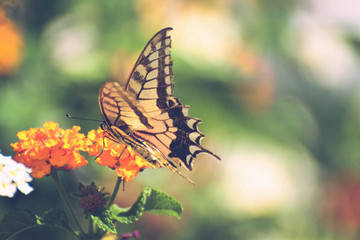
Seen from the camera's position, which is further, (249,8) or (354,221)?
(249,8)

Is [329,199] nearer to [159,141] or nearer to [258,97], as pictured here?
[258,97]

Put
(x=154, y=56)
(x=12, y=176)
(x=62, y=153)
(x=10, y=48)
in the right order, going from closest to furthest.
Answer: (x=12, y=176) → (x=62, y=153) → (x=154, y=56) → (x=10, y=48)

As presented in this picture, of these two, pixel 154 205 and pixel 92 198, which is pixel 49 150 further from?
pixel 154 205

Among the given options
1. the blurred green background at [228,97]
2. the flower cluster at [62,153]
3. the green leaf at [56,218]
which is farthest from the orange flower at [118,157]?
the blurred green background at [228,97]

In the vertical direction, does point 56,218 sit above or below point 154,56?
below

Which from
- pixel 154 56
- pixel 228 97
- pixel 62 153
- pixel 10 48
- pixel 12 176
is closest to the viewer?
pixel 12 176

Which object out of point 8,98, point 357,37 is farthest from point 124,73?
point 357,37

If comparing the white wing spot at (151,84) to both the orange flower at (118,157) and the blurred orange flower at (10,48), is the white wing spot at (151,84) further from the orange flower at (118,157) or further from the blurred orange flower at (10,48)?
the blurred orange flower at (10,48)

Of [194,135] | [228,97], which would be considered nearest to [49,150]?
[194,135]
